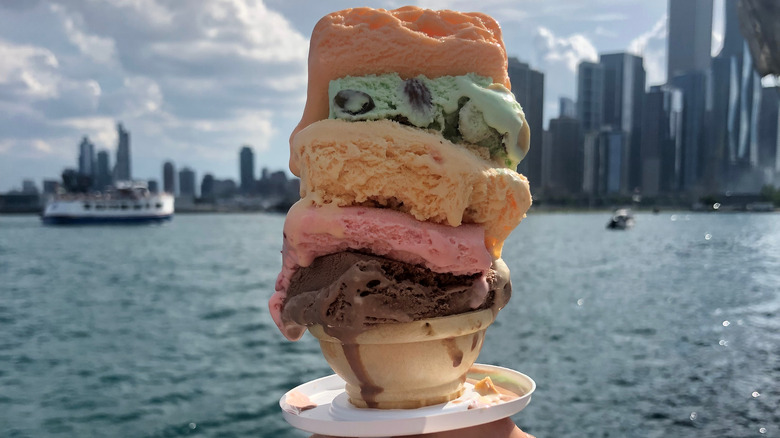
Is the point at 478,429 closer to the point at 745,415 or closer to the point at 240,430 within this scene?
the point at 240,430

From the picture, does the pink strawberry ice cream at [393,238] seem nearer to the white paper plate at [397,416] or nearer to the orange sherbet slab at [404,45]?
the white paper plate at [397,416]

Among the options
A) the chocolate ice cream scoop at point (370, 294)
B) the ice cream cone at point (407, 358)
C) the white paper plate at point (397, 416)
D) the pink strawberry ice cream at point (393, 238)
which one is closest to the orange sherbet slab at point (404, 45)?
the pink strawberry ice cream at point (393, 238)

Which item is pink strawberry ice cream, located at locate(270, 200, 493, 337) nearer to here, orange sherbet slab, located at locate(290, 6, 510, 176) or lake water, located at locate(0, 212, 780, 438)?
orange sherbet slab, located at locate(290, 6, 510, 176)

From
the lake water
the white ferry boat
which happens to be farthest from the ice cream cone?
the white ferry boat

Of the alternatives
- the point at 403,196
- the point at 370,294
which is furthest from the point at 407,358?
the point at 403,196

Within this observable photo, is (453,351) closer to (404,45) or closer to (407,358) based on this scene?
(407,358)

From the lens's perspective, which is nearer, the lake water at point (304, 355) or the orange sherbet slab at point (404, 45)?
the orange sherbet slab at point (404, 45)
